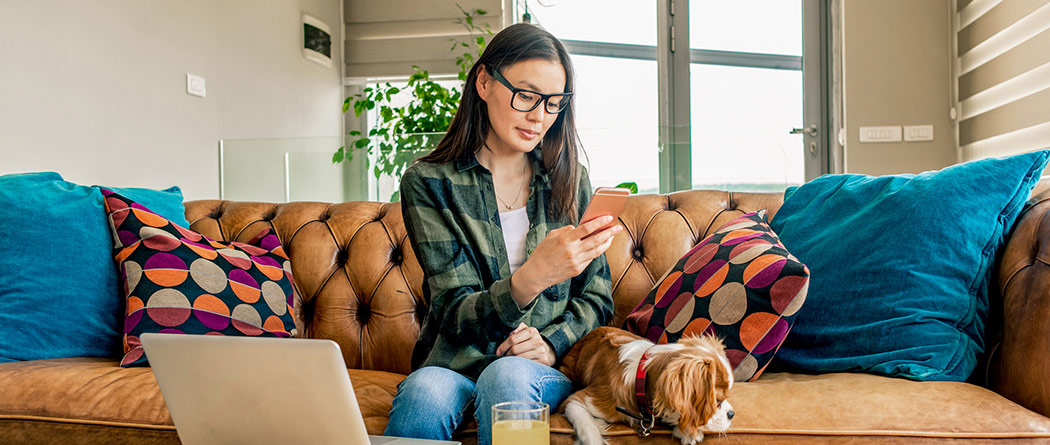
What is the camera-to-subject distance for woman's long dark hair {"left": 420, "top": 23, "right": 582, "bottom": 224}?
1.48 m

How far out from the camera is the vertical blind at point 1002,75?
10.0ft

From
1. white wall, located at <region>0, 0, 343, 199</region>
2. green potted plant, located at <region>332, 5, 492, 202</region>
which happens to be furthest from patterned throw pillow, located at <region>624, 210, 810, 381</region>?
white wall, located at <region>0, 0, 343, 199</region>

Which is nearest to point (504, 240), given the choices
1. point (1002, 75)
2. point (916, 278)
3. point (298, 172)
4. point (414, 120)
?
point (916, 278)

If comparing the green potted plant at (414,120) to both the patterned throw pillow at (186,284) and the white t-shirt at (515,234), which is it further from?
the white t-shirt at (515,234)

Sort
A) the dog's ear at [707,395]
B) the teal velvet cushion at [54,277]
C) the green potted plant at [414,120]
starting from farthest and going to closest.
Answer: the green potted plant at [414,120]
the teal velvet cushion at [54,277]
the dog's ear at [707,395]

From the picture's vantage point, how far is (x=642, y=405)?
113 centimetres

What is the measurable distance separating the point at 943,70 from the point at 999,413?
12.2 ft

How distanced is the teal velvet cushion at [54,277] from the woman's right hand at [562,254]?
1019 mm

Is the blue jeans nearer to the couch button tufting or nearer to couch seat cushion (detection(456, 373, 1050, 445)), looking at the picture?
couch seat cushion (detection(456, 373, 1050, 445))

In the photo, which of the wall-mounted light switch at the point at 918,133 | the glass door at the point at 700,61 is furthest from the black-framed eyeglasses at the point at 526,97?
the wall-mounted light switch at the point at 918,133

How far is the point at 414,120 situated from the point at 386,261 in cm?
243

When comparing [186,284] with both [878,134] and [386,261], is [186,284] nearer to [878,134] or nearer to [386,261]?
[386,261]

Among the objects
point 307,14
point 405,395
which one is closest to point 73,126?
point 307,14

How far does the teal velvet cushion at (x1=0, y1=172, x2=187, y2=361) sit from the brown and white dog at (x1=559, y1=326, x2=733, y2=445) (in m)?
1.10
